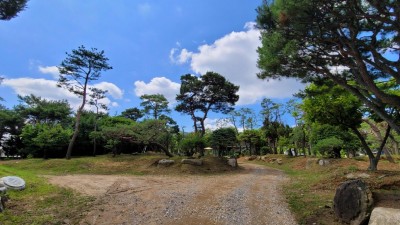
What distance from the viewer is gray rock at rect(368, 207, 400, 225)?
357cm

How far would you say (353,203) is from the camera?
446 cm

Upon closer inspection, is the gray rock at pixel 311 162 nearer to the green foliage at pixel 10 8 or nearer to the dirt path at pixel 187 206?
the dirt path at pixel 187 206

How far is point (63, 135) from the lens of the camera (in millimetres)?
20672

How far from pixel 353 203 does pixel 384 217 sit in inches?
29.9

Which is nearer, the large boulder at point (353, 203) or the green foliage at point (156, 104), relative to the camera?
the large boulder at point (353, 203)

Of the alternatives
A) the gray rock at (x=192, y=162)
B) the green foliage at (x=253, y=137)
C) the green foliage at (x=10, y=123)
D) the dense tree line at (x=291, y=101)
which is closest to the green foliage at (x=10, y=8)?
the dense tree line at (x=291, y=101)

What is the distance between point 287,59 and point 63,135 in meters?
19.4

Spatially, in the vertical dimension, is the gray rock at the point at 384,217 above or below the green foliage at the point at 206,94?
below

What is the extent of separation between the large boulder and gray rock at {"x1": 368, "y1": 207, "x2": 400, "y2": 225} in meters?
0.30

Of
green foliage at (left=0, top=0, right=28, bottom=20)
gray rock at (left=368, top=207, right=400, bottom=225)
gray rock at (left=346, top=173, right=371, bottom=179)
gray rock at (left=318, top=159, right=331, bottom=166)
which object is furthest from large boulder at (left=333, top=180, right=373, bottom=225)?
gray rock at (left=318, top=159, right=331, bottom=166)

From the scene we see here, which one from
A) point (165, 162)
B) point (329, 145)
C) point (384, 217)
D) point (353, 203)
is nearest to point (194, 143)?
point (165, 162)

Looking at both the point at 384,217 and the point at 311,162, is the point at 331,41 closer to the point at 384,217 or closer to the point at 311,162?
the point at 384,217

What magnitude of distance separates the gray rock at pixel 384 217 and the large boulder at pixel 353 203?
30 cm

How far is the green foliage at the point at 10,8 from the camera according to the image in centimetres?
502
